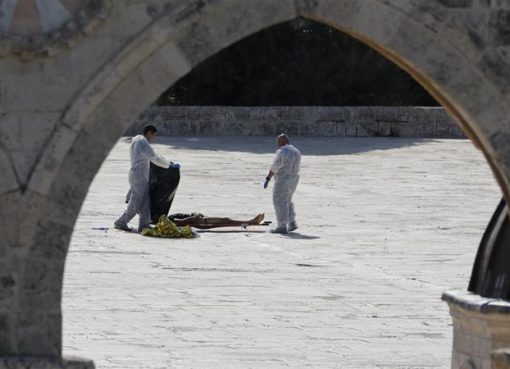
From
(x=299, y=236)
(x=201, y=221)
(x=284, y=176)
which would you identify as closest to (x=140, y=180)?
(x=201, y=221)

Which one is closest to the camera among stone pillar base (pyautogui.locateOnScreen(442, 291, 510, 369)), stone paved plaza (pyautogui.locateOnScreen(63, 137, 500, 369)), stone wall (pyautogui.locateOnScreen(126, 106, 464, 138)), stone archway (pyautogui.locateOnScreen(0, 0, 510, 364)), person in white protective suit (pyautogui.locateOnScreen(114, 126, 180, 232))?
stone archway (pyautogui.locateOnScreen(0, 0, 510, 364))

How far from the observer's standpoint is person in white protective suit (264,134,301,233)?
22406 mm

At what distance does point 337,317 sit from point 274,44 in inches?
930

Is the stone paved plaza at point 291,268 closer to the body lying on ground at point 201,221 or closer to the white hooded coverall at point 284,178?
the body lying on ground at point 201,221

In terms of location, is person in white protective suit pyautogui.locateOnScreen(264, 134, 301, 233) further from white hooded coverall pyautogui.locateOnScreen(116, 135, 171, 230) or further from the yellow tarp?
white hooded coverall pyautogui.locateOnScreen(116, 135, 171, 230)

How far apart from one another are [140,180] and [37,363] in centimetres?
1364

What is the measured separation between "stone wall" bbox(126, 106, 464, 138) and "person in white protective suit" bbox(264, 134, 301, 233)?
12.5m

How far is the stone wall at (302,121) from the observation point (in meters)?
35.1

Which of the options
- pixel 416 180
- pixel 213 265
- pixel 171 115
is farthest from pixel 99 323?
pixel 171 115

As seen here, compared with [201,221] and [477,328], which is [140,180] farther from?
[477,328]

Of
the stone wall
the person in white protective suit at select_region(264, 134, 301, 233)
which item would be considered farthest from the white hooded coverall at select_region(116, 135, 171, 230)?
the stone wall

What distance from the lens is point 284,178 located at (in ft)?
73.9

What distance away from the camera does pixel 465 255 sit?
68.0 ft

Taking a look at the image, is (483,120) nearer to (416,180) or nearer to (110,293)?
(110,293)
